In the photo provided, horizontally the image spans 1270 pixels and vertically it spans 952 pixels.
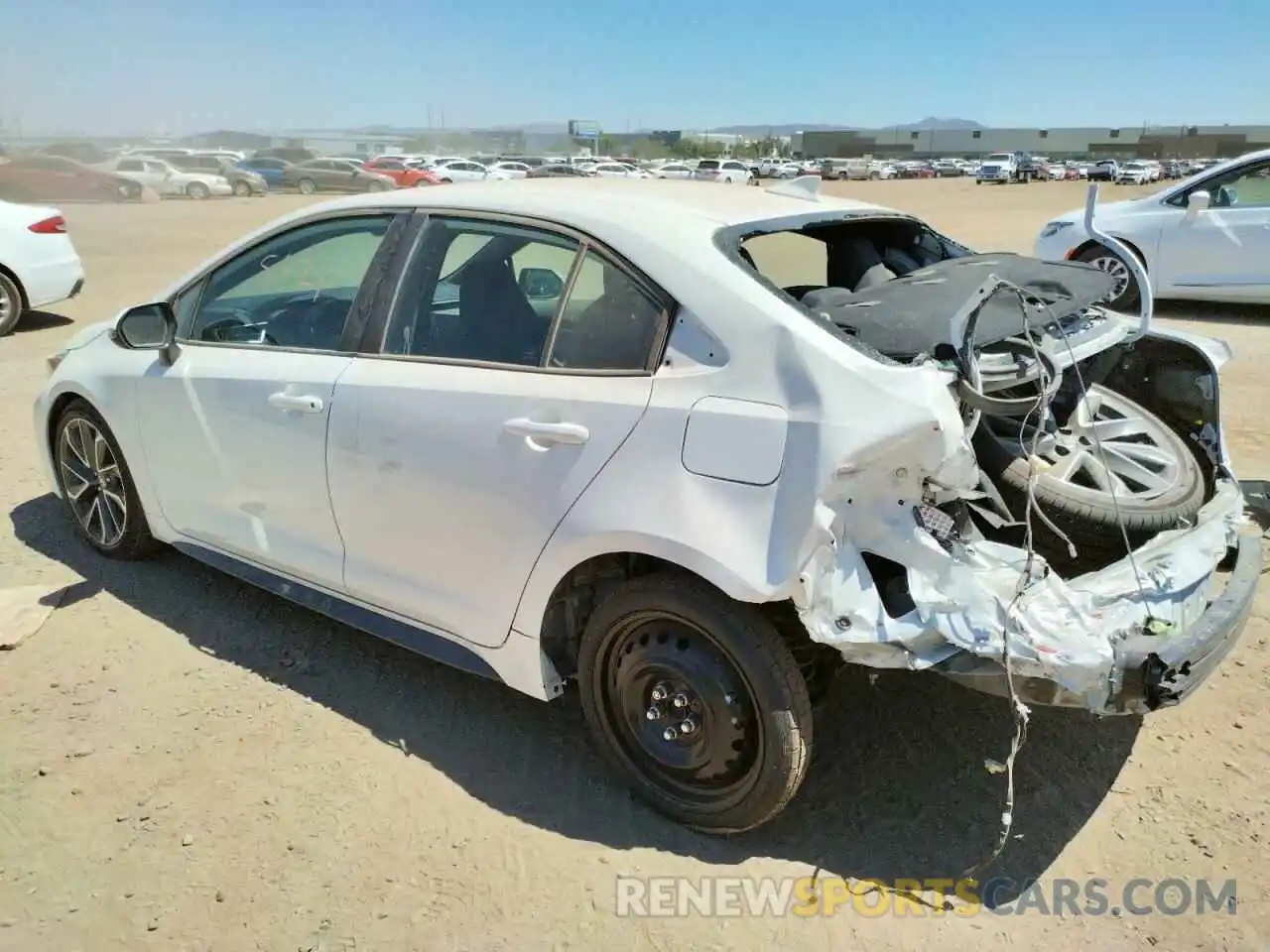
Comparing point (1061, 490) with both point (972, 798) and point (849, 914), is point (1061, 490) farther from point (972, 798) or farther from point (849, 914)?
point (849, 914)

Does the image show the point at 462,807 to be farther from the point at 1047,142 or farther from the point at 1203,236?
the point at 1047,142

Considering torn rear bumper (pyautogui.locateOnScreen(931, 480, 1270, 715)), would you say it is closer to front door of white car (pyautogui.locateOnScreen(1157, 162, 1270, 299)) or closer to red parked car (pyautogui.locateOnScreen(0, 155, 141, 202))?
front door of white car (pyautogui.locateOnScreen(1157, 162, 1270, 299))

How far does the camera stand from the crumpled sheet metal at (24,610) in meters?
3.87

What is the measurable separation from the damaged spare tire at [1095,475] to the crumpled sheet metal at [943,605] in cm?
36

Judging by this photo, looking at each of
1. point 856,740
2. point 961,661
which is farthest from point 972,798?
point 961,661

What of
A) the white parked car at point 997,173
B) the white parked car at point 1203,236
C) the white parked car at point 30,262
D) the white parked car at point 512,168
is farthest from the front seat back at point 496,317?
the white parked car at point 997,173

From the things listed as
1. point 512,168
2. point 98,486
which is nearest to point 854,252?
point 98,486

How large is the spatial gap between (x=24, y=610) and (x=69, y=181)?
3683cm

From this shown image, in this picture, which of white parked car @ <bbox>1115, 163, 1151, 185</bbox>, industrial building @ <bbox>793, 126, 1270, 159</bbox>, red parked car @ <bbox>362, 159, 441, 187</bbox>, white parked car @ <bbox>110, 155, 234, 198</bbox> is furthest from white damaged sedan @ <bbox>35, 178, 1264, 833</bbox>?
industrial building @ <bbox>793, 126, 1270, 159</bbox>

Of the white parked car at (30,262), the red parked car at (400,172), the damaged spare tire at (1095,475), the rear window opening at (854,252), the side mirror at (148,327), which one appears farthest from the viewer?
the red parked car at (400,172)

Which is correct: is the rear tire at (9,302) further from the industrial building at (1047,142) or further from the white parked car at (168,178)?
the industrial building at (1047,142)

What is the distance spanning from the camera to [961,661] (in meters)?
2.30

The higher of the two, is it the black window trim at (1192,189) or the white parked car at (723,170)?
the black window trim at (1192,189)

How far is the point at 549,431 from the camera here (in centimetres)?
264
